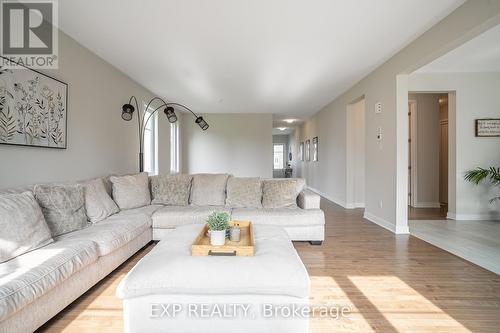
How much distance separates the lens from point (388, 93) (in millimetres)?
3895

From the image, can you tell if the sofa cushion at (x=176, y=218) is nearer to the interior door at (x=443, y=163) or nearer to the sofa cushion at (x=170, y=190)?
the sofa cushion at (x=170, y=190)

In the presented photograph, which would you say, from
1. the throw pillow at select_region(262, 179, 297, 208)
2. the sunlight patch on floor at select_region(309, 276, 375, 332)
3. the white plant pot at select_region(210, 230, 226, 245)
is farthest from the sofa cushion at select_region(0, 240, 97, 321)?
the throw pillow at select_region(262, 179, 297, 208)

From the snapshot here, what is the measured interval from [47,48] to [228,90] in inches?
124

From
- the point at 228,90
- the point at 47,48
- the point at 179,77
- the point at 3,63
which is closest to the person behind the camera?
the point at 3,63

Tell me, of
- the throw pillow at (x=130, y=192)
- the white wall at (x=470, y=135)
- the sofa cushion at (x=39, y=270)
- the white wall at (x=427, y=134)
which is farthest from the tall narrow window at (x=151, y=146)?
the white wall at (x=427, y=134)

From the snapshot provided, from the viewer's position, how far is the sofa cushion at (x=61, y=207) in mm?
2119

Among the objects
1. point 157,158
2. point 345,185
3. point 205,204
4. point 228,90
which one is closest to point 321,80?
point 228,90

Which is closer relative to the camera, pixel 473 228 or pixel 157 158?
pixel 473 228

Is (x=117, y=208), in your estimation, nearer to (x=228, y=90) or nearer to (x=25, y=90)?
(x=25, y=90)

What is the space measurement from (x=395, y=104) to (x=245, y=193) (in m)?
2.56

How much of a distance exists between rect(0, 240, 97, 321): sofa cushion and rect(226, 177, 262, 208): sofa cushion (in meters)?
1.88

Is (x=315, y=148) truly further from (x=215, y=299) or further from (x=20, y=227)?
(x=20, y=227)

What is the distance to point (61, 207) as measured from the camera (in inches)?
87.3

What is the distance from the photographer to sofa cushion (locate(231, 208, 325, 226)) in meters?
3.12
